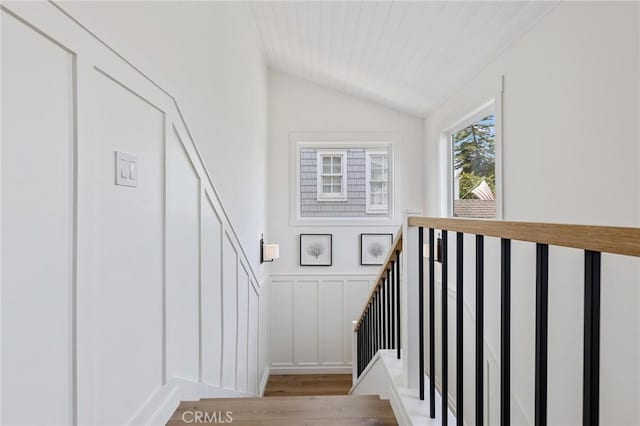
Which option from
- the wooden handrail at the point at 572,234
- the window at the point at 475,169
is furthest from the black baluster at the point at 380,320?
the wooden handrail at the point at 572,234

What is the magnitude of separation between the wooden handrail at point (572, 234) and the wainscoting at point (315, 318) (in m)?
3.72

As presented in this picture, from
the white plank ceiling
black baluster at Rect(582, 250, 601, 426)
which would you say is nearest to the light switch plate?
black baluster at Rect(582, 250, 601, 426)

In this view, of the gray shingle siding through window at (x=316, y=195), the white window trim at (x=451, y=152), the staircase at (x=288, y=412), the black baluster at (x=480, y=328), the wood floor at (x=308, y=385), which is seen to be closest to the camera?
the black baluster at (x=480, y=328)

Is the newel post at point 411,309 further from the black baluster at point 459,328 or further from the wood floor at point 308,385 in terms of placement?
the wood floor at point 308,385

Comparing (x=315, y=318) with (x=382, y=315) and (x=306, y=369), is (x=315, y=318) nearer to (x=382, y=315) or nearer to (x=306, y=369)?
(x=306, y=369)

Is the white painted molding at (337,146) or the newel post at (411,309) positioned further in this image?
the white painted molding at (337,146)

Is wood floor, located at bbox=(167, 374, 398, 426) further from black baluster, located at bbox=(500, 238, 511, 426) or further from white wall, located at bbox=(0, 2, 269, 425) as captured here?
black baluster, located at bbox=(500, 238, 511, 426)

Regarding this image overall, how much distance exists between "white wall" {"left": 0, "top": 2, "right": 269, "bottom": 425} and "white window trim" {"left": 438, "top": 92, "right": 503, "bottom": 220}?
2.09m

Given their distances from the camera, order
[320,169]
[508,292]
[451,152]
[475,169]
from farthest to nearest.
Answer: [320,169], [451,152], [475,169], [508,292]

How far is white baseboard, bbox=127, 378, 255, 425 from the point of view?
4.01ft

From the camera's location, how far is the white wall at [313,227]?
456 cm

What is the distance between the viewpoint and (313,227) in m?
4.60

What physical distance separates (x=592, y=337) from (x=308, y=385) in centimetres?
422

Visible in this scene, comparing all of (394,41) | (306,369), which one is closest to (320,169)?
(394,41)
